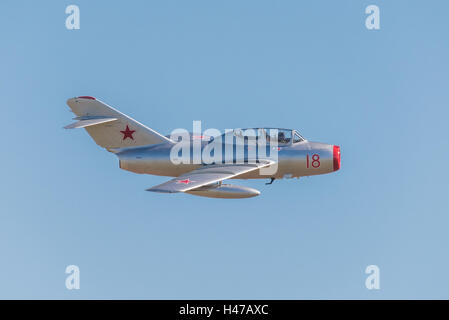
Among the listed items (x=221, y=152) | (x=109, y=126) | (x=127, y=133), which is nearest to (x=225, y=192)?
(x=221, y=152)

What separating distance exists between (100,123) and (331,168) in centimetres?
860

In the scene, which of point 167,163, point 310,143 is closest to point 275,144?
point 310,143

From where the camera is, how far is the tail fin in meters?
31.9

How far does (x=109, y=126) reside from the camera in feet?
105

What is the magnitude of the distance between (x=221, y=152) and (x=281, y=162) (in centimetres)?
219

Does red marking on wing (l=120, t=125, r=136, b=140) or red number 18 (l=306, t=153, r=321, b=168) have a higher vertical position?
red marking on wing (l=120, t=125, r=136, b=140)

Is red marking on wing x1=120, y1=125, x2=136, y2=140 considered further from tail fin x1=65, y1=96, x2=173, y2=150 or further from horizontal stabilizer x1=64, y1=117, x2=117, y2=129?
horizontal stabilizer x1=64, y1=117, x2=117, y2=129

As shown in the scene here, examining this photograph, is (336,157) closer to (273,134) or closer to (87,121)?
(273,134)

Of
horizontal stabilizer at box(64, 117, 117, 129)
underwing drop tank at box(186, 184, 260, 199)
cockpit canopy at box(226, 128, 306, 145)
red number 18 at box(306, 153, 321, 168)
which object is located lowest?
underwing drop tank at box(186, 184, 260, 199)

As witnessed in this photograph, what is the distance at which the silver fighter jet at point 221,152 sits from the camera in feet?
102

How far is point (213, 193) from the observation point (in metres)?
30.4

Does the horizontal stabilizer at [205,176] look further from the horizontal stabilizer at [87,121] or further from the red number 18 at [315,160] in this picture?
the horizontal stabilizer at [87,121]

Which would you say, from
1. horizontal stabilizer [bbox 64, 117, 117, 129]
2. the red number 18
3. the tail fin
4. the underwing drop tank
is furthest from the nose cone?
horizontal stabilizer [bbox 64, 117, 117, 129]

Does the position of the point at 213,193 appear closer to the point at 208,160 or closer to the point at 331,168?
the point at 208,160
